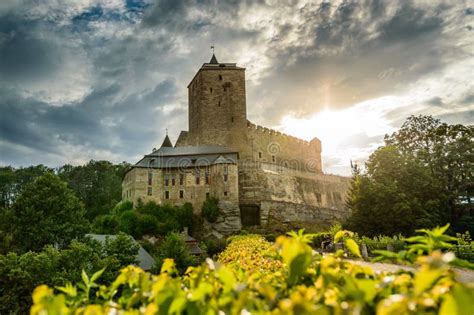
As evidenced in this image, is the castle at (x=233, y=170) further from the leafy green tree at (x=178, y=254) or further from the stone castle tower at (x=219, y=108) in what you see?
the leafy green tree at (x=178, y=254)

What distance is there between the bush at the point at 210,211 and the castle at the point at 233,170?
2.58ft

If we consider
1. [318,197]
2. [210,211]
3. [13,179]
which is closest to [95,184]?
[13,179]

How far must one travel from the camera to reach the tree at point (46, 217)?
2678 centimetres

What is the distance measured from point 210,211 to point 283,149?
23.0 m

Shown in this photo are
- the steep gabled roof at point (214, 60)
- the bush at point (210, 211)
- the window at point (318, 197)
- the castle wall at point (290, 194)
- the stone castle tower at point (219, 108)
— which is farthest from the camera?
the steep gabled roof at point (214, 60)

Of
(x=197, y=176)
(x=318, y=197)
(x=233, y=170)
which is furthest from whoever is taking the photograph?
(x=318, y=197)

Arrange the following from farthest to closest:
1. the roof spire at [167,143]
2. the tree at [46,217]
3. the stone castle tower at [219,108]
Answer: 1. the roof spire at [167,143]
2. the stone castle tower at [219,108]
3. the tree at [46,217]

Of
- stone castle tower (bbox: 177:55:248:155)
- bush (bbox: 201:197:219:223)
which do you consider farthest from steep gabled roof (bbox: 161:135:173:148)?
bush (bbox: 201:197:219:223)

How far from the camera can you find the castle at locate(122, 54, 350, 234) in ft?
139

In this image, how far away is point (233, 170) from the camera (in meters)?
42.3

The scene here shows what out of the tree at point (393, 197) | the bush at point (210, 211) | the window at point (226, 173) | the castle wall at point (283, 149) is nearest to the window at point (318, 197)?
the castle wall at point (283, 149)

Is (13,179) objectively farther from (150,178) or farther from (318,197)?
(318,197)

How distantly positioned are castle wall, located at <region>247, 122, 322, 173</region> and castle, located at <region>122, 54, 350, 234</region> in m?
0.16

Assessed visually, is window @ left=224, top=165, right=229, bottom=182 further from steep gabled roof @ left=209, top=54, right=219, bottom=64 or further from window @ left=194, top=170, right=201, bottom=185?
steep gabled roof @ left=209, top=54, right=219, bottom=64
